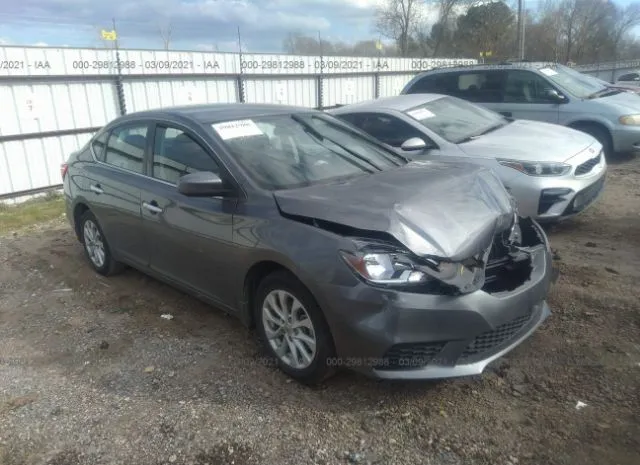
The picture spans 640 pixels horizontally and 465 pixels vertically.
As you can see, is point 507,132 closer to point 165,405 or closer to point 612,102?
point 612,102

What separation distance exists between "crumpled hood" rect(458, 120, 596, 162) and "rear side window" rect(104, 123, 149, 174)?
11.1ft

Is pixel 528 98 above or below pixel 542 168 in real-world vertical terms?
above

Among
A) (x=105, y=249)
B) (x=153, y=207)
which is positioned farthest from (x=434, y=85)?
(x=153, y=207)

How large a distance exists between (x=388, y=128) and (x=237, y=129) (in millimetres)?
2963

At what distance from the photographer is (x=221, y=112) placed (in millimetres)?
4191

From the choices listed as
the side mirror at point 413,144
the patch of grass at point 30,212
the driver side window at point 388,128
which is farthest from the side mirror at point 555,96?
the patch of grass at point 30,212

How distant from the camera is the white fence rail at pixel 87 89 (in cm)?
902

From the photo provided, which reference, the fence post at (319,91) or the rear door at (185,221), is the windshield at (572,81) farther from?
the rear door at (185,221)

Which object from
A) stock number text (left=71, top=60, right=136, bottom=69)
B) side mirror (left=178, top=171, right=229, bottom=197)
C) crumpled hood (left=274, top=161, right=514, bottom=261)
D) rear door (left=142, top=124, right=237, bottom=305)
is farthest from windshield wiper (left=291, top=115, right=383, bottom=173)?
stock number text (left=71, top=60, right=136, bottom=69)

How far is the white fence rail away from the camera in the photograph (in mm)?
9023

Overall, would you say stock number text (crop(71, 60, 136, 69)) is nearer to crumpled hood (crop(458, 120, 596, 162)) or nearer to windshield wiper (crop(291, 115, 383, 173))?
windshield wiper (crop(291, 115, 383, 173))

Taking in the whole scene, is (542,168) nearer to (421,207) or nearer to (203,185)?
(421,207)

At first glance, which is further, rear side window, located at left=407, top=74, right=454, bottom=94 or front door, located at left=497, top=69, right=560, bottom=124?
rear side window, located at left=407, top=74, right=454, bottom=94

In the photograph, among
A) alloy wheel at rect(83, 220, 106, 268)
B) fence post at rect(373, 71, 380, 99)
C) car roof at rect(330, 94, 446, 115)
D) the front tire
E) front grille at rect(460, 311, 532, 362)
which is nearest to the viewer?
front grille at rect(460, 311, 532, 362)
